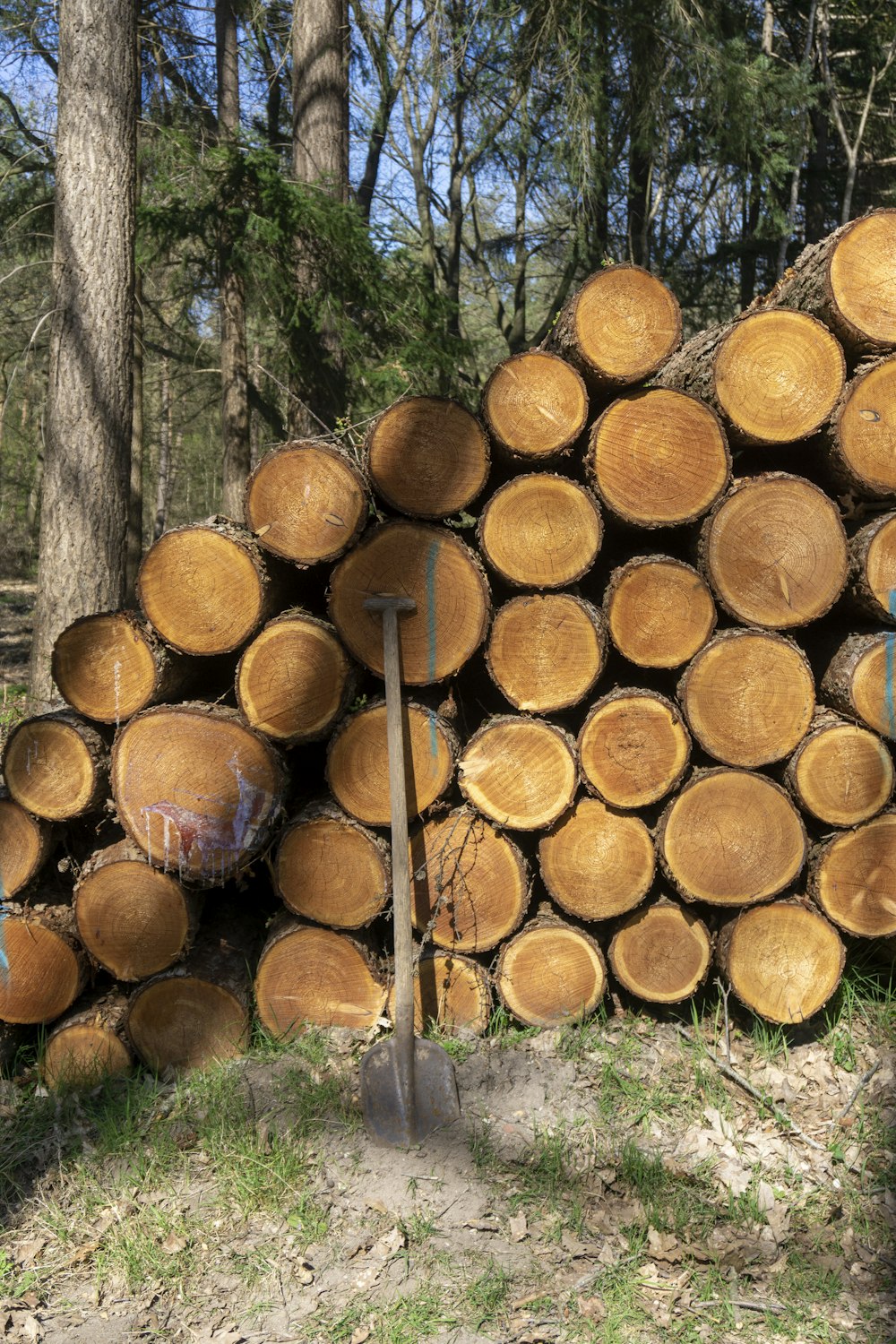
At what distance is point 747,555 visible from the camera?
3332mm

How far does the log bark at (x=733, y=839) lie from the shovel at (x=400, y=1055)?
0.96 meters

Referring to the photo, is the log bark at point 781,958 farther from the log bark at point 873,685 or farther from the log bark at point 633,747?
the log bark at point 873,685

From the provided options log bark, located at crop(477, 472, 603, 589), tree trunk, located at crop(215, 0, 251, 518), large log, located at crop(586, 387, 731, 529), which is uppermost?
tree trunk, located at crop(215, 0, 251, 518)

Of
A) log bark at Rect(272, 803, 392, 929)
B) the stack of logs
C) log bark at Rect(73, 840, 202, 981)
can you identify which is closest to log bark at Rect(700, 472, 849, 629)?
the stack of logs

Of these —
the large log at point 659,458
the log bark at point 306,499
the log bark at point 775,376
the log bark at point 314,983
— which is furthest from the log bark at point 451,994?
the log bark at point 775,376

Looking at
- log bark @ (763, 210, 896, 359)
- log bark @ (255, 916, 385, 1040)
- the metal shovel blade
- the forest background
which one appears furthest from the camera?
the forest background

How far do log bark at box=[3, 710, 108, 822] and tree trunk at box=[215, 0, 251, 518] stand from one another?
15.3ft

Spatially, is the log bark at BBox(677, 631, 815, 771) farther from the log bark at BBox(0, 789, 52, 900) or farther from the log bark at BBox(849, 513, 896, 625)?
the log bark at BBox(0, 789, 52, 900)

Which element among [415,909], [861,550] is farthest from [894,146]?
[415,909]

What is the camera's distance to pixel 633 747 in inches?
131

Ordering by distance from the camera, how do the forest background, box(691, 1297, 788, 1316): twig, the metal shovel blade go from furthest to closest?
the forest background, the metal shovel blade, box(691, 1297, 788, 1316): twig

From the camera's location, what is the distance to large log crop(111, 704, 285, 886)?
3.26 metres

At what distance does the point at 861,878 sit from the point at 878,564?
1.12m

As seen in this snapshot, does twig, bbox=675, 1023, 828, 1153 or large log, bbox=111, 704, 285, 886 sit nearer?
twig, bbox=675, 1023, 828, 1153
